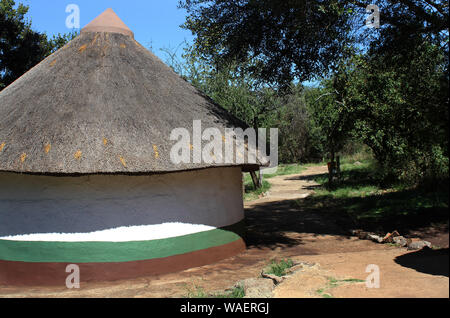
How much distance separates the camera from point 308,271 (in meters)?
6.30

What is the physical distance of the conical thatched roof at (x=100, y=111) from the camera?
6871 millimetres

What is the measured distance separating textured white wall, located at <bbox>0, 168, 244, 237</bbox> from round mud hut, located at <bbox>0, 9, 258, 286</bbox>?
0.06 feet

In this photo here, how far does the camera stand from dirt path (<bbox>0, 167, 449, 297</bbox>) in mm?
5285

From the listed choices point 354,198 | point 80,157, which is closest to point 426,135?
point 80,157

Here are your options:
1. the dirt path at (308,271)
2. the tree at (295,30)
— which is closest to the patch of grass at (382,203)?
the dirt path at (308,271)

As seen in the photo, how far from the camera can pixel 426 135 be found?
707 cm

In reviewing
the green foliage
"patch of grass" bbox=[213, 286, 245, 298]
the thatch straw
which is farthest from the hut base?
the green foliage

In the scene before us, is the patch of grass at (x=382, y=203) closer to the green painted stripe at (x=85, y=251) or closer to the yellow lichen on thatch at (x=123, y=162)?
the green painted stripe at (x=85, y=251)

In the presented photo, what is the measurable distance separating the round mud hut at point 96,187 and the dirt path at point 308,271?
42cm

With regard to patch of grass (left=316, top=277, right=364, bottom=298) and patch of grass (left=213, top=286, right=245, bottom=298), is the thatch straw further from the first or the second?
patch of grass (left=316, top=277, right=364, bottom=298)

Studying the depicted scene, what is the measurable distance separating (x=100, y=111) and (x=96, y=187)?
138 centimetres

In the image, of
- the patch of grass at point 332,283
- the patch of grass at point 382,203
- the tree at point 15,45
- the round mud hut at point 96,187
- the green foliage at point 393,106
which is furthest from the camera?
the tree at point 15,45
